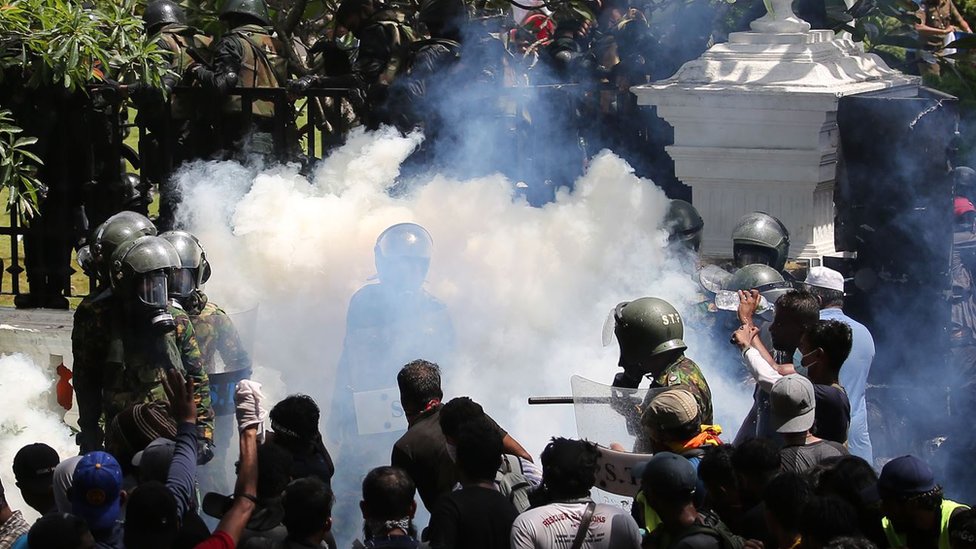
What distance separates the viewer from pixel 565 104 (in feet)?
33.6

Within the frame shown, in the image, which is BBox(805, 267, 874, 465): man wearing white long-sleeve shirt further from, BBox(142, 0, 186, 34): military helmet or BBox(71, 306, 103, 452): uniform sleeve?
BBox(142, 0, 186, 34): military helmet

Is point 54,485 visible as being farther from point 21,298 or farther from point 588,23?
point 588,23

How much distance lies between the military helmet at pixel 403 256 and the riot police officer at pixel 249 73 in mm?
2110

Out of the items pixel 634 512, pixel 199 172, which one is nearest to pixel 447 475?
pixel 634 512

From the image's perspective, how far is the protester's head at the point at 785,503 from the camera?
4.35 meters

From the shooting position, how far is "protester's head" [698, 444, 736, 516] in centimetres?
473

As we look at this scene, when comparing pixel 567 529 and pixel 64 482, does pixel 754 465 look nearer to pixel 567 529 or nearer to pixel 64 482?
pixel 567 529

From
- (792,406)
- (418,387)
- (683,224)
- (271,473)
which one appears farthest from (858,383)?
(271,473)

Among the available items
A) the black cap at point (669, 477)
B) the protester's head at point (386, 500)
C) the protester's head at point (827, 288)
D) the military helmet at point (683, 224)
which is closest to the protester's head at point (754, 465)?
the black cap at point (669, 477)

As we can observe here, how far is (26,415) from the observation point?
842cm

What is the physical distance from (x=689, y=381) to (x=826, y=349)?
513mm

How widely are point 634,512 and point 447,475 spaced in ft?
2.30

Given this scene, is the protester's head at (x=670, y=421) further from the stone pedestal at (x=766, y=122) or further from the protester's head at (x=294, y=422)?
the stone pedestal at (x=766, y=122)

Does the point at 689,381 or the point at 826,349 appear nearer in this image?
the point at 826,349
